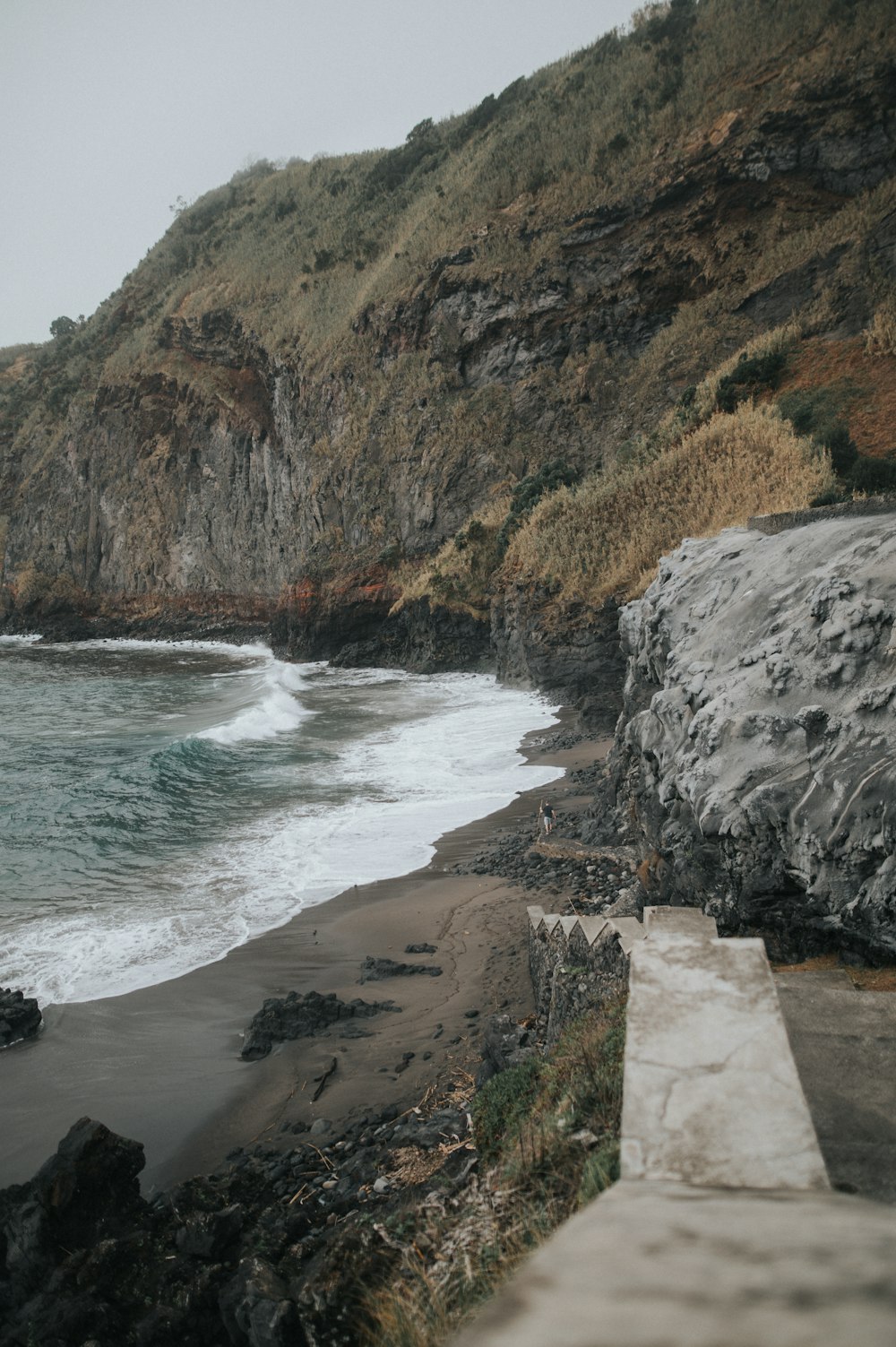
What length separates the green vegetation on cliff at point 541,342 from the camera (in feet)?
79.8

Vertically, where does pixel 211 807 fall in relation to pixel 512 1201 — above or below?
below

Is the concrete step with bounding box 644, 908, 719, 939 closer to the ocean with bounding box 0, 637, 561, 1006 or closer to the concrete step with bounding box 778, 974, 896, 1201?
the concrete step with bounding box 778, 974, 896, 1201

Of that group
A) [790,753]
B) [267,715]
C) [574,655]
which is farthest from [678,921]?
[267,715]

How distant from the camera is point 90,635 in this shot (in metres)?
56.0

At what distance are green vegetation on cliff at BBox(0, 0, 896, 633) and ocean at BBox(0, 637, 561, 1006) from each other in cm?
754

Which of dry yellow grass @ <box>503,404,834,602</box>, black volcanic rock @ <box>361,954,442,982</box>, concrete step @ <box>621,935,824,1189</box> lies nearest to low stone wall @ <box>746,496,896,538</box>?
dry yellow grass @ <box>503,404,834,602</box>

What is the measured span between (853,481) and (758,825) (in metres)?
14.2

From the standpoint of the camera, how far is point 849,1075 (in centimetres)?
278

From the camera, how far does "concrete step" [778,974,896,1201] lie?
7.69 ft

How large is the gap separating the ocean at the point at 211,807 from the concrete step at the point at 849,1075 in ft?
25.5

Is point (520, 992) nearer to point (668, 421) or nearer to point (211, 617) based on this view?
point (668, 421)

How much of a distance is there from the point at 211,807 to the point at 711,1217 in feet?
49.3

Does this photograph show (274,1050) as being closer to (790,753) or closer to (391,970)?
(391,970)

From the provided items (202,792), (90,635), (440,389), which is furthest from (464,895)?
(90,635)
